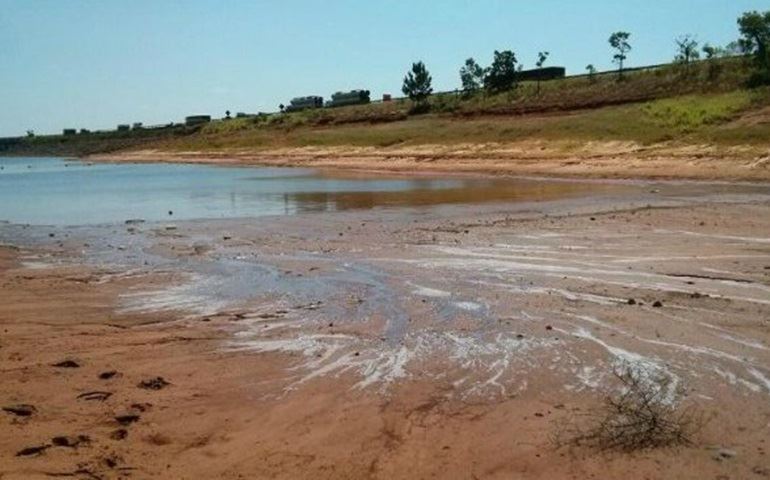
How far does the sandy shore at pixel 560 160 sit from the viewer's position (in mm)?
25594

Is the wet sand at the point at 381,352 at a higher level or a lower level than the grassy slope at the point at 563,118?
lower

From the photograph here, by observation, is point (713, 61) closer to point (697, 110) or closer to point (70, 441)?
point (697, 110)

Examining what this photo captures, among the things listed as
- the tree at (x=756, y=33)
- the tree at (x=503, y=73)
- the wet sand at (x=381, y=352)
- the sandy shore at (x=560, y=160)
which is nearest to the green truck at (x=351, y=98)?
the tree at (x=503, y=73)

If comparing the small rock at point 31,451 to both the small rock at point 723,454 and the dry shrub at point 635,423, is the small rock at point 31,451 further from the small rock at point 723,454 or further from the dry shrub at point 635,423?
the small rock at point 723,454

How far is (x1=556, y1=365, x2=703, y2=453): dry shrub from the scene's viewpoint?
4.62 metres

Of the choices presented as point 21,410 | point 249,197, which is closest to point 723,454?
point 21,410

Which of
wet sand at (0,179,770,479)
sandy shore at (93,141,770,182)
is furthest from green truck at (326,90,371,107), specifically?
wet sand at (0,179,770,479)

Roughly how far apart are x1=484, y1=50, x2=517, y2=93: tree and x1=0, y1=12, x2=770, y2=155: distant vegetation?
0.30 ft

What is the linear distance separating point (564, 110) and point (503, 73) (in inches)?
859

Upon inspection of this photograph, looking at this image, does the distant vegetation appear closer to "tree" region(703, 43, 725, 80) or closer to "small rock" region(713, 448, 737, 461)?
"tree" region(703, 43, 725, 80)

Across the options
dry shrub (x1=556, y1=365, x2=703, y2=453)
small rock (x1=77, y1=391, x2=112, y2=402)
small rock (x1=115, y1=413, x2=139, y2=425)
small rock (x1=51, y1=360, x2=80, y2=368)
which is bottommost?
dry shrub (x1=556, y1=365, x2=703, y2=453)

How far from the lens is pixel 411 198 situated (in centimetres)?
2288

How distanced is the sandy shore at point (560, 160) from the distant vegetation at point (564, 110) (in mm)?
1329

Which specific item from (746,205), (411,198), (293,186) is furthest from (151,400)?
(293,186)
